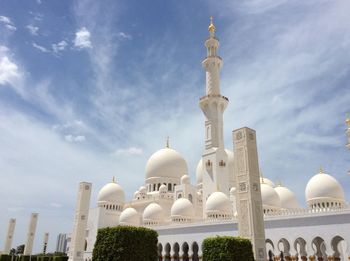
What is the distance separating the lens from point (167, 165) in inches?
1725

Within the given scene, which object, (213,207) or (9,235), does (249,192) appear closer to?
(213,207)

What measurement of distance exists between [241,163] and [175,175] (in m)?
26.2

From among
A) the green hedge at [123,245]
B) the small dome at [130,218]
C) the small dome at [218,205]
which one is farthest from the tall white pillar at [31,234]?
the green hedge at [123,245]

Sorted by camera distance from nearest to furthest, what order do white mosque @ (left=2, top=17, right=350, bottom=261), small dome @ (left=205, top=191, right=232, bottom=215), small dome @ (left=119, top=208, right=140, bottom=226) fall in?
white mosque @ (left=2, top=17, right=350, bottom=261)
small dome @ (left=205, top=191, right=232, bottom=215)
small dome @ (left=119, top=208, right=140, bottom=226)

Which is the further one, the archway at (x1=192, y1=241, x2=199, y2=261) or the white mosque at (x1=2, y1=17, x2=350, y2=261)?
the archway at (x1=192, y1=241, x2=199, y2=261)

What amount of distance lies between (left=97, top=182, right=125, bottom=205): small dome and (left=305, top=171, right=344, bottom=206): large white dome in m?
24.8

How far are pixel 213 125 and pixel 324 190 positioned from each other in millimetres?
12819

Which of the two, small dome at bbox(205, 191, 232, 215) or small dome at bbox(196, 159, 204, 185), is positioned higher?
small dome at bbox(196, 159, 204, 185)

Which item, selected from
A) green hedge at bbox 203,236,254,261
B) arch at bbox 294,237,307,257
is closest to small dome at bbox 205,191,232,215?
arch at bbox 294,237,307,257

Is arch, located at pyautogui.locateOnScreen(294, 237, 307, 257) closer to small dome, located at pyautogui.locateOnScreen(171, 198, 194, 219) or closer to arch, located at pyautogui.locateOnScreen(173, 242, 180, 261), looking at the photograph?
arch, located at pyautogui.locateOnScreen(173, 242, 180, 261)

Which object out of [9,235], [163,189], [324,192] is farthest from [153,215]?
[9,235]

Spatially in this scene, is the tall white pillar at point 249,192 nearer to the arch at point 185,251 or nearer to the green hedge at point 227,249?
the green hedge at point 227,249

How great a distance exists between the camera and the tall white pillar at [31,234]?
1673 inches

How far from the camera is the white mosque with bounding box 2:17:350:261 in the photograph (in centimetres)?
2114
